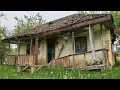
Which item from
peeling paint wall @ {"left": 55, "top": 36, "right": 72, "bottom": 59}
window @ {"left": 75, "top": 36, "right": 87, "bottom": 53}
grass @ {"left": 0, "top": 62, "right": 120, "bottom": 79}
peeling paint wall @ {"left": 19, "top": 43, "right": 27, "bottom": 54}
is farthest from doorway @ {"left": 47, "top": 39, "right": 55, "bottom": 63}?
grass @ {"left": 0, "top": 62, "right": 120, "bottom": 79}

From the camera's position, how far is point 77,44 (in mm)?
20562

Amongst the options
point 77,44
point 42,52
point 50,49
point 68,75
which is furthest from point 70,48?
point 68,75

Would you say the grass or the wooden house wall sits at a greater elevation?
the wooden house wall

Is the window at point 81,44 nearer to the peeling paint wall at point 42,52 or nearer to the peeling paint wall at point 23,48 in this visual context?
the peeling paint wall at point 42,52

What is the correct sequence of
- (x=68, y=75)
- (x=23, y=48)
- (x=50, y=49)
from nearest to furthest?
1. (x=68, y=75)
2. (x=50, y=49)
3. (x=23, y=48)

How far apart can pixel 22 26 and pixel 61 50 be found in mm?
28006

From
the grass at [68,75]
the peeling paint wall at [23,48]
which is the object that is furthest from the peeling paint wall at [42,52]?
the grass at [68,75]

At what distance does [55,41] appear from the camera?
72.7 ft

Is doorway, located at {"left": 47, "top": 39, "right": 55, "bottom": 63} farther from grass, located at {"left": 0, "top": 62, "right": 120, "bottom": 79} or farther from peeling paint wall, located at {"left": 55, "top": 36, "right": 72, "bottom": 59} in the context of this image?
grass, located at {"left": 0, "top": 62, "right": 120, "bottom": 79}

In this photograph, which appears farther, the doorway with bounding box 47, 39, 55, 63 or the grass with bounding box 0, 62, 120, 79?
the doorway with bounding box 47, 39, 55, 63

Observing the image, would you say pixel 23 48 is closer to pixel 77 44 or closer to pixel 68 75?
pixel 77 44

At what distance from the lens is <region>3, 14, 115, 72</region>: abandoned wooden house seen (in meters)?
16.7
